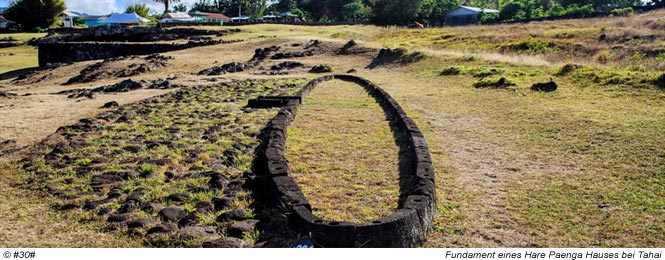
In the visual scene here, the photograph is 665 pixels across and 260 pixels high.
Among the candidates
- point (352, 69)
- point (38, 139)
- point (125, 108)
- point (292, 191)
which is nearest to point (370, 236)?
point (292, 191)

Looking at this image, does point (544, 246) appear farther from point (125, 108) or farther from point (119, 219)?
point (125, 108)

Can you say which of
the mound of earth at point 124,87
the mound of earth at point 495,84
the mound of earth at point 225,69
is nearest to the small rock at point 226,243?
the mound of earth at point 495,84

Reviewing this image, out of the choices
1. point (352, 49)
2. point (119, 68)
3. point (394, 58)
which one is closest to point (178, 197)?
point (394, 58)

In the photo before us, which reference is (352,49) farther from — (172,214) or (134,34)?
(172,214)

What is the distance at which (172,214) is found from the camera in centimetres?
497

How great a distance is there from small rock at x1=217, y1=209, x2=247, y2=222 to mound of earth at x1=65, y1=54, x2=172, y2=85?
18708 millimetres

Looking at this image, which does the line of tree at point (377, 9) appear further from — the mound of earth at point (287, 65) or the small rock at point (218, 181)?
the small rock at point (218, 181)

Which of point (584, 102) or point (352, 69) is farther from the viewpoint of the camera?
point (352, 69)

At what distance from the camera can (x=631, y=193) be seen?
5539 millimetres

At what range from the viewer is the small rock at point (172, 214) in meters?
4.91

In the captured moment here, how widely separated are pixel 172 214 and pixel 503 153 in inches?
175

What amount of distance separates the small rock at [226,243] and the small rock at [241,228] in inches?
6.6

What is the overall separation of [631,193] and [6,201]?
616 centimetres

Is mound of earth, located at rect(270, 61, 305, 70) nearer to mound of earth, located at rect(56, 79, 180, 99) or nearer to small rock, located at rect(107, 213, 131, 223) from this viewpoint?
mound of earth, located at rect(56, 79, 180, 99)
